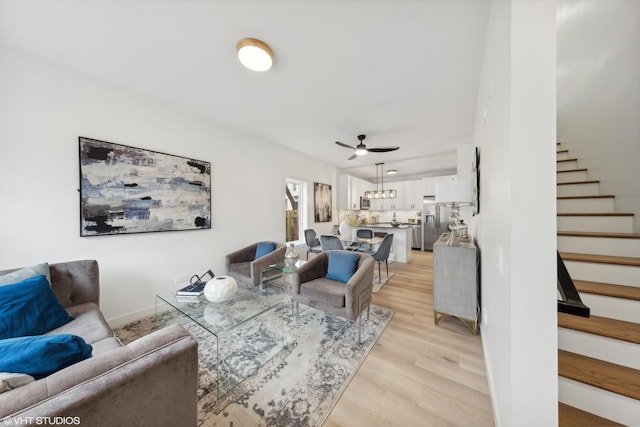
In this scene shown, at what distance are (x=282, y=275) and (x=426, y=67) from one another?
2.94 meters

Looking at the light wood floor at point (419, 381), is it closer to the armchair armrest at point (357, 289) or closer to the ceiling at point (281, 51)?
the armchair armrest at point (357, 289)

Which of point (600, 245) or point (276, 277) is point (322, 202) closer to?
point (276, 277)

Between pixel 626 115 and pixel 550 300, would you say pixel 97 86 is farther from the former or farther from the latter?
pixel 626 115

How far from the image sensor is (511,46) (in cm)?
89

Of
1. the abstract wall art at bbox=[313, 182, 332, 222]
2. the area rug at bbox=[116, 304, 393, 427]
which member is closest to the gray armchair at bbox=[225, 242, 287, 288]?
the area rug at bbox=[116, 304, 393, 427]

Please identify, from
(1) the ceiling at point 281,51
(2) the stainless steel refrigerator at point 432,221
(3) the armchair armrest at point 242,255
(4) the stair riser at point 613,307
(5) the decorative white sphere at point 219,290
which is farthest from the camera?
(2) the stainless steel refrigerator at point 432,221

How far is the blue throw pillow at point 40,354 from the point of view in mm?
793

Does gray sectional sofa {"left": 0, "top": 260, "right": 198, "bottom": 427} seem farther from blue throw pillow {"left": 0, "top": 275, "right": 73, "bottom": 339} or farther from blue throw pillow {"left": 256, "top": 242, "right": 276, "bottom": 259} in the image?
blue throw pillow {"left": 256, "top": 242, "right": 276, "bottom": 259}

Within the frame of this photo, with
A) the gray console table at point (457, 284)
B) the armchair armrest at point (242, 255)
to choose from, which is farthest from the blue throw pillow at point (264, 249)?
the gray console table at point (457, 284)

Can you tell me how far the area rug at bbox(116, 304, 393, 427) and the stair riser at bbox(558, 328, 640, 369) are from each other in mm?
1364

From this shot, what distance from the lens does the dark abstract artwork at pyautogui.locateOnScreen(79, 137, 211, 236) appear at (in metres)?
2.18

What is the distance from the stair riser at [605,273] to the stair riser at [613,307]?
0.24 meters

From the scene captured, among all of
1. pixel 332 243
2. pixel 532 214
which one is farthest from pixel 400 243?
pixel 532 214

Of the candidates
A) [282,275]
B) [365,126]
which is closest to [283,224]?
[282,275]
